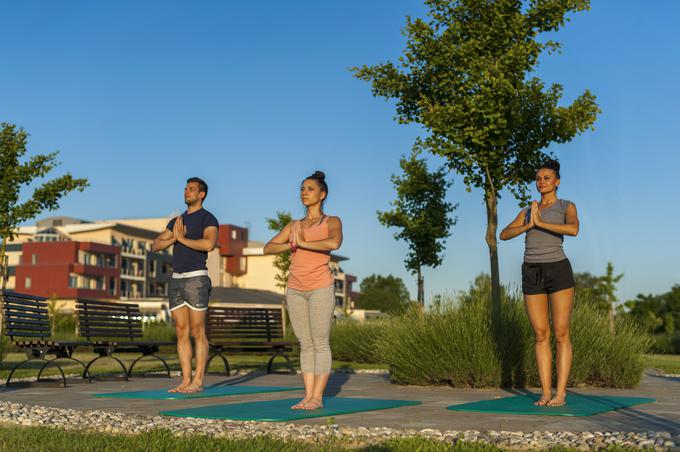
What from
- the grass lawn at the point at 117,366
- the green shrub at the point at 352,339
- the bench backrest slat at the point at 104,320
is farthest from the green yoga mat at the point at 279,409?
the green shrub at the point at 352,339

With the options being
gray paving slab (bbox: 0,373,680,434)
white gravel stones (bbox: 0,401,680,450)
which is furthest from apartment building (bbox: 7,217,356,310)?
white gravel stones (bbox: 0,401,680,450)

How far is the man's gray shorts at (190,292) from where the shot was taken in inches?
314

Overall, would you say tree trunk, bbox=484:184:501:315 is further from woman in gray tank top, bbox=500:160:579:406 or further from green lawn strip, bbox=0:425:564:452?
green lawn strip, bbox=0:425:564:452

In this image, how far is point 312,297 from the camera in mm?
6484

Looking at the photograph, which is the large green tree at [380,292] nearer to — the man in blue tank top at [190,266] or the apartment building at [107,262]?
the apartment building at [107,262]

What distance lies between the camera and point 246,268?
97.5 metres

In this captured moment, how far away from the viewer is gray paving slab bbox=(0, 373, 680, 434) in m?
5.51

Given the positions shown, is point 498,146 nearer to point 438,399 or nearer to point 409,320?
point 409,320

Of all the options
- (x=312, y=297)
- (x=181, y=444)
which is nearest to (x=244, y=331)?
(x=312, y=297)

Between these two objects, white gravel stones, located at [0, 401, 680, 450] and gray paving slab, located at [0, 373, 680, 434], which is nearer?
white gravel stones, located at [0, 401, 680, 450]

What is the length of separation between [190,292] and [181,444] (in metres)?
3.68

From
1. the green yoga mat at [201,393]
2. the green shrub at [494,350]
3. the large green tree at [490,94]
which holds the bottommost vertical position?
the green yoga mat at [201,393]

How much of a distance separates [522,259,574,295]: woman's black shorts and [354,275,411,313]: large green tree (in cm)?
9095

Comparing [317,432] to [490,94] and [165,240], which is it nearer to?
[165,240]
